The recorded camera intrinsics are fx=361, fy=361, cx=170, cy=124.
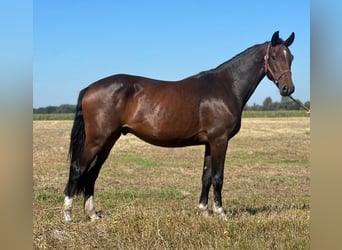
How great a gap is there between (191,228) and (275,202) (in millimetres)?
3343

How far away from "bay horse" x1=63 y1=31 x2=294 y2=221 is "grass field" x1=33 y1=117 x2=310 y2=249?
74 centimetres

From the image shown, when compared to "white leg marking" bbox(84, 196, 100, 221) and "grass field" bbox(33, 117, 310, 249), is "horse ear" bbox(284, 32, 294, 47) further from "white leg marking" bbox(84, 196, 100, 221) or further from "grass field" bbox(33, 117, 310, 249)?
"white leg marking" bbox(84, 196, 100, 221)

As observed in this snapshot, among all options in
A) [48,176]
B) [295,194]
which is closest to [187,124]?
[295,194]

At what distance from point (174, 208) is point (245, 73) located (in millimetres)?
2425

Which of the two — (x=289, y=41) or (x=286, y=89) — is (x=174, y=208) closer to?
(x=286, y=89)

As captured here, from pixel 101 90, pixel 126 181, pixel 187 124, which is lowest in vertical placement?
pixel 126 181

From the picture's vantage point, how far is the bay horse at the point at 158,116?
5.27 metres

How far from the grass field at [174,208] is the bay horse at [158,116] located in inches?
29.1

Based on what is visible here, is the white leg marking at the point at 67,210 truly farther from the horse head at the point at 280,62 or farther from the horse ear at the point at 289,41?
the horse ear at the point at 289,41

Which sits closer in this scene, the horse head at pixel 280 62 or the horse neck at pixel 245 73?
the horse head at pixel 280 62

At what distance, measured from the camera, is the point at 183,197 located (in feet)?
25.9

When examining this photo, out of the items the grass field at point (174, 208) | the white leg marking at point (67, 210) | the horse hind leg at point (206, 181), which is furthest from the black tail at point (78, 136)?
the horse hind leg at point (206, 181)

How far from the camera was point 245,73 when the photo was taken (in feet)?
18.5
